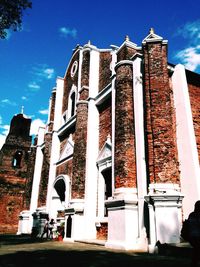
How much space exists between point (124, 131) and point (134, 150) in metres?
0.76

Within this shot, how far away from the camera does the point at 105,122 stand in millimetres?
11898

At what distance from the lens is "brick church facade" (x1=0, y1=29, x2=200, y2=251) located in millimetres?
7355

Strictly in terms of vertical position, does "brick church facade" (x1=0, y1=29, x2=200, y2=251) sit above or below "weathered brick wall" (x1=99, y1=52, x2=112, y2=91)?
below

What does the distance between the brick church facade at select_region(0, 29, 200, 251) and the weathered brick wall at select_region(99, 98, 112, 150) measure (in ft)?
0.16

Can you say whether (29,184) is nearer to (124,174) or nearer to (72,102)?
(72,102)

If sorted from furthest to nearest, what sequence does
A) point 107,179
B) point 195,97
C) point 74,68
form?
point 74,68 → point 107,179 → point 195,97

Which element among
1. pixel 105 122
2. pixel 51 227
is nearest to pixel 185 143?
pixel 105 122

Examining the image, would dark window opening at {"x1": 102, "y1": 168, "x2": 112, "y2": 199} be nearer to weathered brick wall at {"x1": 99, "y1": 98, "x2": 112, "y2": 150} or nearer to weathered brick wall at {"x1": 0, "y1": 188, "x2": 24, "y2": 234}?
weathered brick wall at {"x1": 99, "y1": 98, "x2": 112, "y2": 150}

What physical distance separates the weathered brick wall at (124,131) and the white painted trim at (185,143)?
5.44 ft

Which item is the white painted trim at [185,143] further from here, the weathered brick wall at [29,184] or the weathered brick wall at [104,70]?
the weathered brick wall at [29,184]

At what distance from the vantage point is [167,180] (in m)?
7.24

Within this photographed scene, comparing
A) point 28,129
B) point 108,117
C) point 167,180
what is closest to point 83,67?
point 108,117

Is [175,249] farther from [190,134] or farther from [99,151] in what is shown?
[99,151]

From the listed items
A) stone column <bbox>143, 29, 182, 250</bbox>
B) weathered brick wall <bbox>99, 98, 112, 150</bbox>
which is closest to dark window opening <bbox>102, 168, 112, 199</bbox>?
weathered brick wall <bbox>99, 98, 112, 150</bbox>
